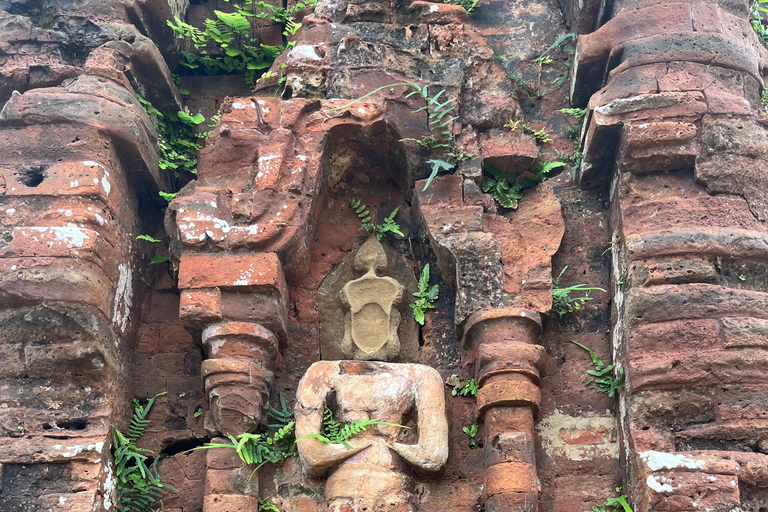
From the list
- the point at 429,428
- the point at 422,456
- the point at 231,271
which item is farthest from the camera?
the point at 231,271

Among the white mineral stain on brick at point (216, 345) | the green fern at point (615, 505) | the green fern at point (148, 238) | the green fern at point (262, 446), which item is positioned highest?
the green fern at point (148, 238)

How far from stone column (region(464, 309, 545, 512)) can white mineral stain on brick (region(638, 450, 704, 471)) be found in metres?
0.74

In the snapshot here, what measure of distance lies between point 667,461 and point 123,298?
399cm

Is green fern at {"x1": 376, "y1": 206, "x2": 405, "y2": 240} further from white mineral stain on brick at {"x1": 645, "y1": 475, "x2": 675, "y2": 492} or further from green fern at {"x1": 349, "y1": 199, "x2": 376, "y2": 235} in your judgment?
white mineral stain on brick at {"x1": 645, "y1": 475, "x2": 675, "y2": 492}

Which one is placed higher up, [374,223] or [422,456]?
[374,223]

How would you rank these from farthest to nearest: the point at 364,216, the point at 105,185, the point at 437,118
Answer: the point at 364,216 → the point at 437,118 → the point at 105,185

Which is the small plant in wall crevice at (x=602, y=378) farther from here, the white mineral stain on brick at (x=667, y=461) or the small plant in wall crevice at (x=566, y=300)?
the white mineral stain on brick at (x=667, y=461)

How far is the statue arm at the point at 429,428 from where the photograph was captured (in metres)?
5.69

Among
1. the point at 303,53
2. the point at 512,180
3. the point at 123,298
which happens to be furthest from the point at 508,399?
the point at 303,53

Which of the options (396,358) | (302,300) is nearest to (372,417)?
(396,358)

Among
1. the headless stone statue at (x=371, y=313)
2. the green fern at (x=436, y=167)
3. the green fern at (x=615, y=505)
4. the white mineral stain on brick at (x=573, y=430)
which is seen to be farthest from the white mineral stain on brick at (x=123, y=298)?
the green fern at (x=615, y=505)

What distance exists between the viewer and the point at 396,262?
7.03 meters

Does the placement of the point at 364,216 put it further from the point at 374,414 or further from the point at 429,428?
the point at 429,428

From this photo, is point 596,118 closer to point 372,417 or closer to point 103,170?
point 372,417
